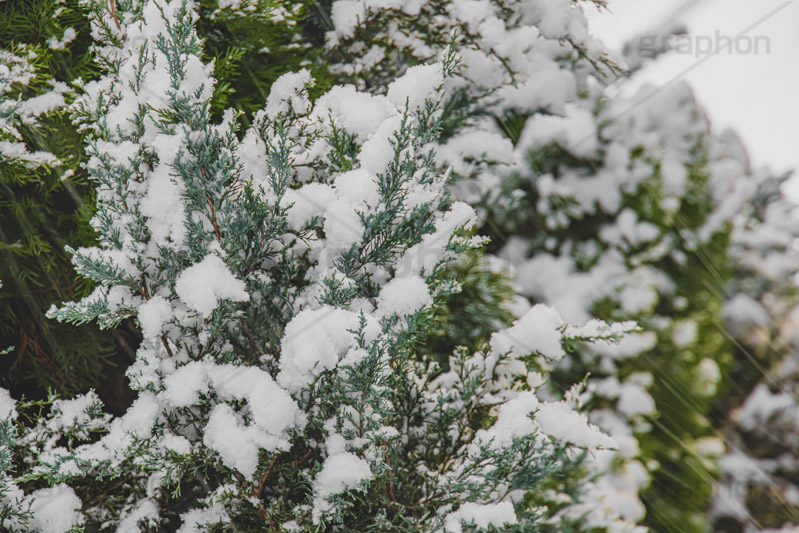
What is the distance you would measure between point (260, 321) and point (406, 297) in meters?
0.56

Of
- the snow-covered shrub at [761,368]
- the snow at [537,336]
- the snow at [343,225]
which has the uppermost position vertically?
the snow at [343,225]

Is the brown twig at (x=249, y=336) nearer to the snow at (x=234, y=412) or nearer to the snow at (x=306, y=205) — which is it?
the snow at (x=234, y=412)

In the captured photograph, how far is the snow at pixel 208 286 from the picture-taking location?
1246 mm

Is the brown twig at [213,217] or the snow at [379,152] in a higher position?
the brown twig at [213,217]

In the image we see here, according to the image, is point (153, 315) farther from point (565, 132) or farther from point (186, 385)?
point (565, 132)

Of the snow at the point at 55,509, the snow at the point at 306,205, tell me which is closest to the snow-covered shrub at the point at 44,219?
the snow at the point at 55,509

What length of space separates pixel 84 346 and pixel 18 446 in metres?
0.44

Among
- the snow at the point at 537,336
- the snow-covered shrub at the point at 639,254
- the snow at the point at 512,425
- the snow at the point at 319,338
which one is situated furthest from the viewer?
the snow-covered shrub at the point at 639,254

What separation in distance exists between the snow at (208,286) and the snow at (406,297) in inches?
15.1

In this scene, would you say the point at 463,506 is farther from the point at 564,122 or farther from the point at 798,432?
the point at 798,432

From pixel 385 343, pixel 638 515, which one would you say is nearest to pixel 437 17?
pixel 385 343

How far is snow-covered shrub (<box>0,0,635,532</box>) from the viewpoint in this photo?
4.07 feet

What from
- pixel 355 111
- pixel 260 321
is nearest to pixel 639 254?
pixel 355 111

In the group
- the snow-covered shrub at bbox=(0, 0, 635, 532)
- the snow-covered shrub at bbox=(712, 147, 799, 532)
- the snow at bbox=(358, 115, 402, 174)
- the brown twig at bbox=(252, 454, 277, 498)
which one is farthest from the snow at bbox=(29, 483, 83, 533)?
the snow-covered shrub at bbox=(712, 147, 799, 532)
